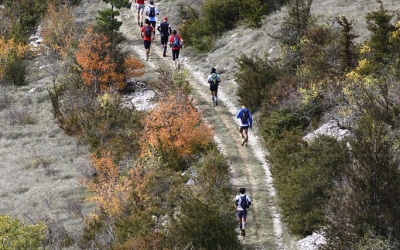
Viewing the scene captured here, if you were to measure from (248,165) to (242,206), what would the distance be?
4.82 metres

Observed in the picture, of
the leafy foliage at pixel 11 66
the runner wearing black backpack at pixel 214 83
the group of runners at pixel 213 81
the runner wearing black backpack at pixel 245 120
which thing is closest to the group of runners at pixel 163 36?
the group of runners at pixel 213 81

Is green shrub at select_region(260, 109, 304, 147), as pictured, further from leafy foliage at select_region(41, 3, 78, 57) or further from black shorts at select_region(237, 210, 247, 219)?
leafy foliage at select_region(41, 3, 78, 57)

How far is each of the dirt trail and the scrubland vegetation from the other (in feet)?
1.92

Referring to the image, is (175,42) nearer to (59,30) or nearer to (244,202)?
(59,30)

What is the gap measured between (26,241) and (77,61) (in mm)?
16529

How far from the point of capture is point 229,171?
2361 cm

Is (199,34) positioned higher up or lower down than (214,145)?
higher up

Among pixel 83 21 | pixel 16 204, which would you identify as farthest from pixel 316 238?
pixel 83 21

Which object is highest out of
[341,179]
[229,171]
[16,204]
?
[341,179]

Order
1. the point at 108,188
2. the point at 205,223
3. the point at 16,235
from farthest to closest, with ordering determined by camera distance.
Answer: the point at 108,188 → the point at 205,223 → the point at 16,235

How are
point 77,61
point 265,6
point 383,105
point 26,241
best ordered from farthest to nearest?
1. point 265,6
2. point 77,61
3. point 383,105
4. point 26,241

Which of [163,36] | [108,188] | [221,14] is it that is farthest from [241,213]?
[221,14]

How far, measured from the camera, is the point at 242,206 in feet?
63.7

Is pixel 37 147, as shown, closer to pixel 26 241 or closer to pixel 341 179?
pixel 26 241
